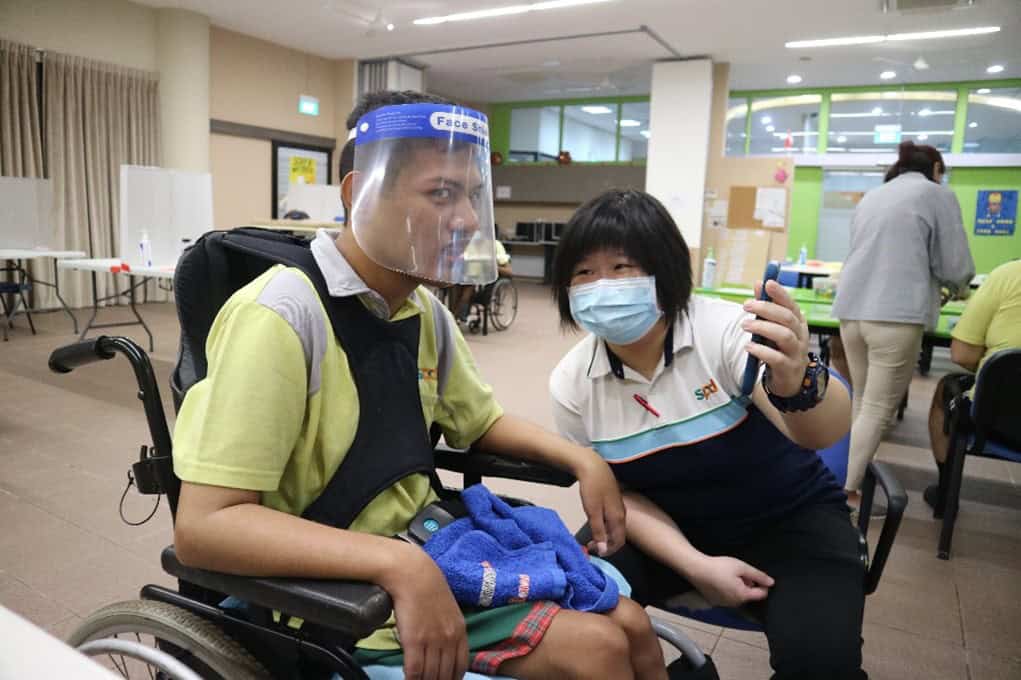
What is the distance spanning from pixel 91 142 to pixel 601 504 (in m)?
7.75

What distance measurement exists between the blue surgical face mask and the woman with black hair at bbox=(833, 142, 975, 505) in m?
1.92

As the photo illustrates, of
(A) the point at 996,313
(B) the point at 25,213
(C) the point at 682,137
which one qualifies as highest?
(C) the point at 682,137

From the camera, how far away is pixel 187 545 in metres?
0.77

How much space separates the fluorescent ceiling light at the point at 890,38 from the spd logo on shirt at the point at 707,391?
309 inches

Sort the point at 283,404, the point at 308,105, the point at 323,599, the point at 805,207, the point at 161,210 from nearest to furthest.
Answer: the point at 323,599 → the point at 283,404 → the point at 161,210 → the point at 308,105 → the point at 805,207

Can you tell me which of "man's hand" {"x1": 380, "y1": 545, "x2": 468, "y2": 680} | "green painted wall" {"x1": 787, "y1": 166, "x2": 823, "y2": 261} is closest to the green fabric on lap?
"man's hand" {"x1": 380, "y1": 545, "x2": 468, "y2": 680}

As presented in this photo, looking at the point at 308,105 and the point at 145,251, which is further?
the point at 308,105

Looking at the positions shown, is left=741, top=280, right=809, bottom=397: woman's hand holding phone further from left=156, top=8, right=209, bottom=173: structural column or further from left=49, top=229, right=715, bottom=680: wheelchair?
left=156, top=8, right=209, bottom=173: structural column

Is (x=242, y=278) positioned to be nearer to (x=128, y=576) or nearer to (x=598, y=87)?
(x=128, y=576)

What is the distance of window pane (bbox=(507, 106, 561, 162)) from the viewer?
499 inches

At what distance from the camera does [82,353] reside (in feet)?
3.48

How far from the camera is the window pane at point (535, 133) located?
12.7m

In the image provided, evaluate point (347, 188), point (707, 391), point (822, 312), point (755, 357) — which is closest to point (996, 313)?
point (822, 312)

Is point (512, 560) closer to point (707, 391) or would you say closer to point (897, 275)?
point (707, 391)
